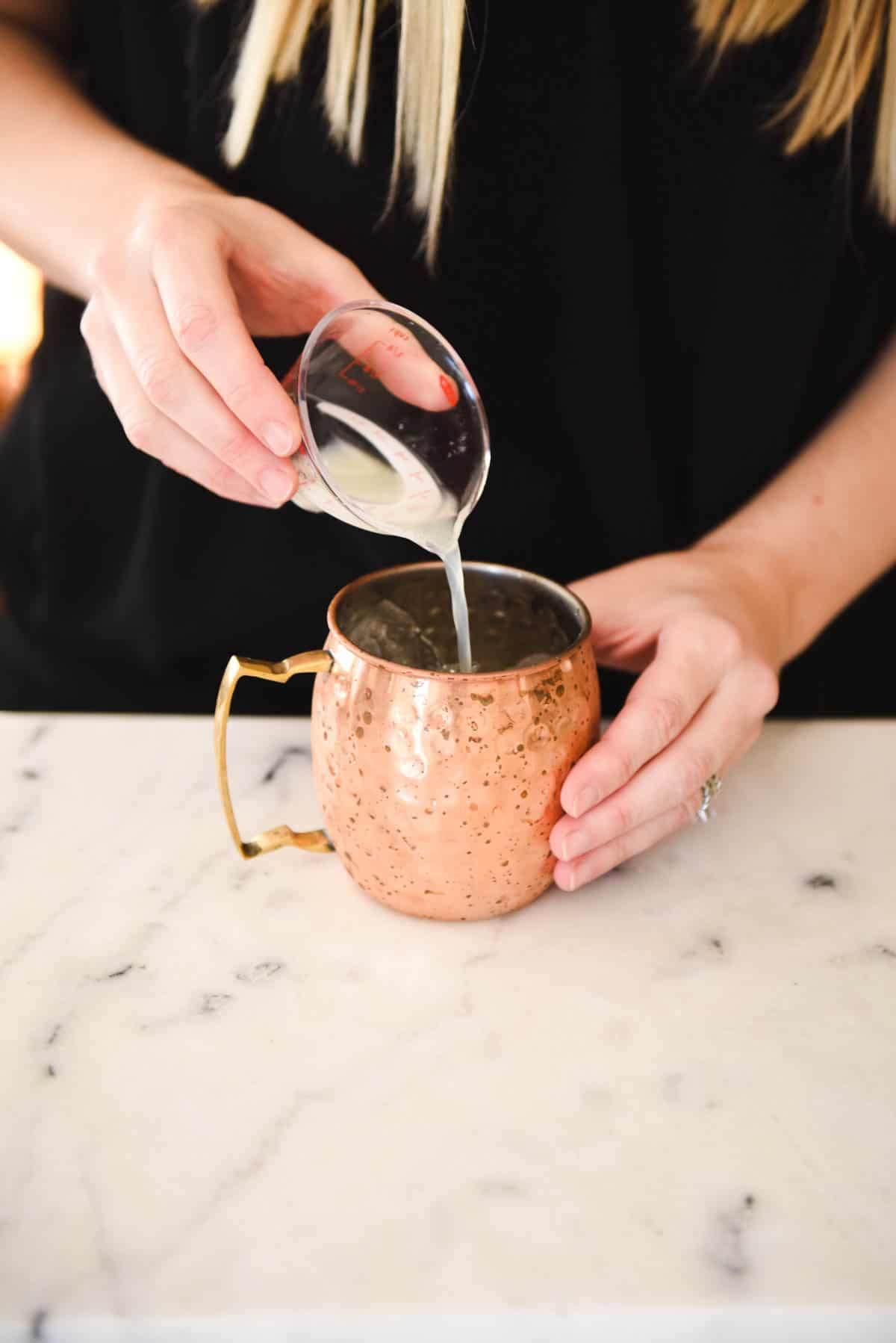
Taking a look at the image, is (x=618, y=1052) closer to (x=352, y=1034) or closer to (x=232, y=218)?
(x=352, y=1034)

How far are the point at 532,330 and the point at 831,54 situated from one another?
34 centimetres

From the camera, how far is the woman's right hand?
2.26 ft

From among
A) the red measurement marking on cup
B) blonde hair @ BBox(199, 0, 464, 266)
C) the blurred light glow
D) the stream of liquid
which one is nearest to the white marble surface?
the stream of liquid

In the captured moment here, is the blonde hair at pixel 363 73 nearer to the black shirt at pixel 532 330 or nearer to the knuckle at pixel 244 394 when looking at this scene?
the black shirt at pixel 532 330

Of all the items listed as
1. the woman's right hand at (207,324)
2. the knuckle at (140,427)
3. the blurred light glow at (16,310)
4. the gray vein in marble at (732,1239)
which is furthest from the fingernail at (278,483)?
the blurred light glow at (16,310)

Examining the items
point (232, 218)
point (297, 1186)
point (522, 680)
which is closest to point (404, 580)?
point (522, 680)

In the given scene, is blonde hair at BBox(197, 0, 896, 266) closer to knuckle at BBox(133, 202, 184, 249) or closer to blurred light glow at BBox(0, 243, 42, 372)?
knuckle at BBox(133, 202, 184, 249)

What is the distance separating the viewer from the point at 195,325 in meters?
0.69

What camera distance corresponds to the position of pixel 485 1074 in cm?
65

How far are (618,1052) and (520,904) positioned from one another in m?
0.13

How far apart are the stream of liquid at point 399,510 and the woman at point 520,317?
5 centimetres

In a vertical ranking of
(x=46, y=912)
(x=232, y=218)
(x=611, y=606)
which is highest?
(x=232, y=218)

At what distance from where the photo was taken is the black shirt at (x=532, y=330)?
3.30ft

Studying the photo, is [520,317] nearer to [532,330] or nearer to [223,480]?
[532,330]
